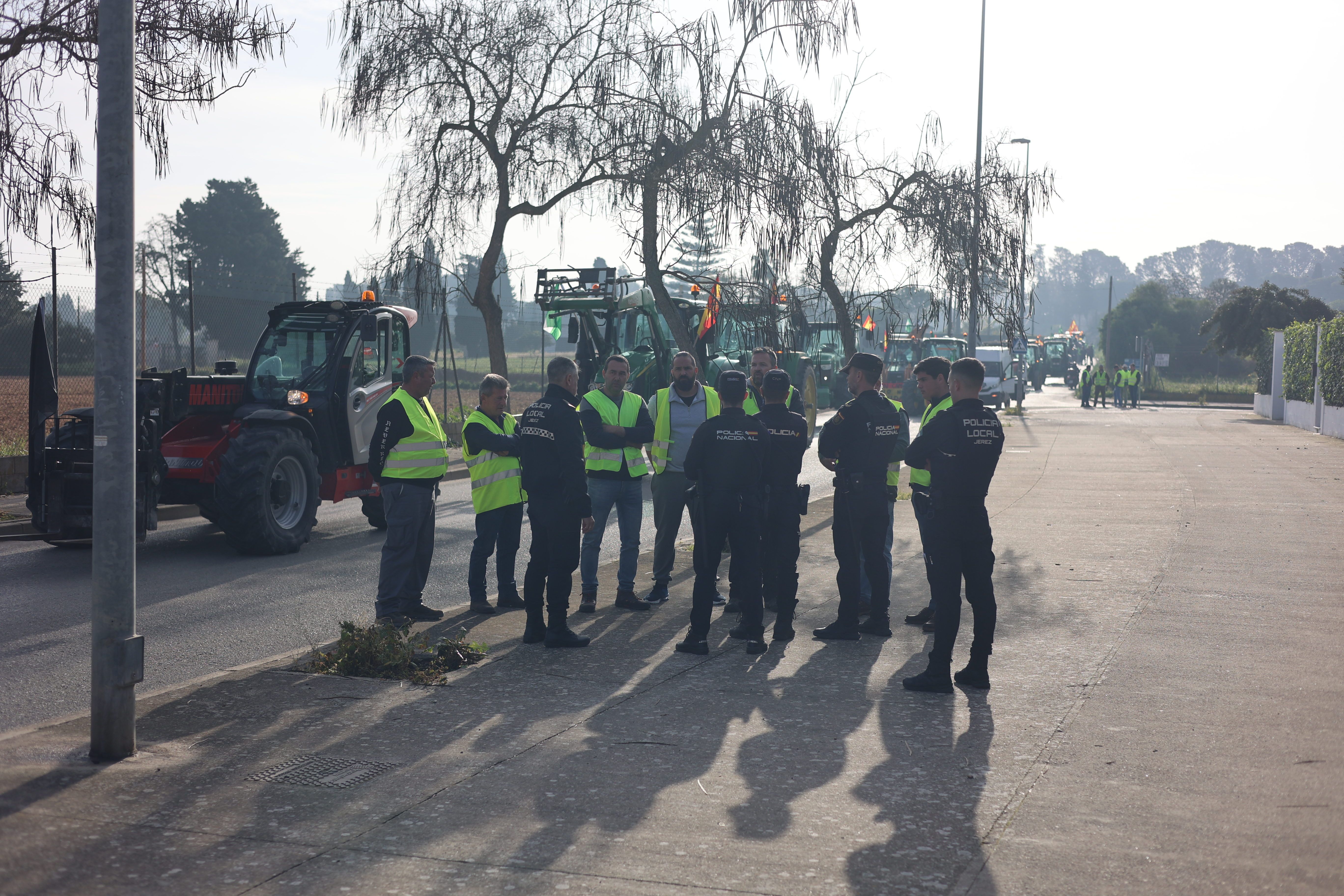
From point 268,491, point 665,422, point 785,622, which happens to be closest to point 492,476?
point 665,422

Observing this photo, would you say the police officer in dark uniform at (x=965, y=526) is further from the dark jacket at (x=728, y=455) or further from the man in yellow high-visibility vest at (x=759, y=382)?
the man in yellow high-visibility vest at (x=759, y=382)

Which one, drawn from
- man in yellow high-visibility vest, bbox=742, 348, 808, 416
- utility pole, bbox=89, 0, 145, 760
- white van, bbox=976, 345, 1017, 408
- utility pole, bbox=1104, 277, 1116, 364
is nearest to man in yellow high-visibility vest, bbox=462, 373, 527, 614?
man in yellow high-visibility vest, bbox=742, 348, 808, 416

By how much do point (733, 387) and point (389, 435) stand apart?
231cm

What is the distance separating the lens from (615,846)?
13.4ft

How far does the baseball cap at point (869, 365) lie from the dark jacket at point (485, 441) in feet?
7.70

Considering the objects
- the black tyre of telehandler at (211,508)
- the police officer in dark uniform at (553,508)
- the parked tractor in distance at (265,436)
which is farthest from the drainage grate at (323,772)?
the black tyre of telehandler at (211,508)

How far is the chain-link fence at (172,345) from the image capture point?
17.4 metres

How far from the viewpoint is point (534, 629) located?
282 inches

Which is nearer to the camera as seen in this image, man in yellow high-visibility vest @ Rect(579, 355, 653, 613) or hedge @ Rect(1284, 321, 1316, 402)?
man in yellow high-visibility vest @ Rect(579, 355, 653, 613)

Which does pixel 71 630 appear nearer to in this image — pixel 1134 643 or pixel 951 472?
pixel 951 472

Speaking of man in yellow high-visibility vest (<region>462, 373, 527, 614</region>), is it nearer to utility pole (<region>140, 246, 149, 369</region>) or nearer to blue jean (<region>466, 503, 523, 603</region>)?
blue jean (<region>466, 503, 523, 603</region>)

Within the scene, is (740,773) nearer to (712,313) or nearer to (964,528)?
(964,528)

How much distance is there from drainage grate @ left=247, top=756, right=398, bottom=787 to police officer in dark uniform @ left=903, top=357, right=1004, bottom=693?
2.84 meters

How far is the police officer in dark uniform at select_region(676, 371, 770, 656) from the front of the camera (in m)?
7.05
